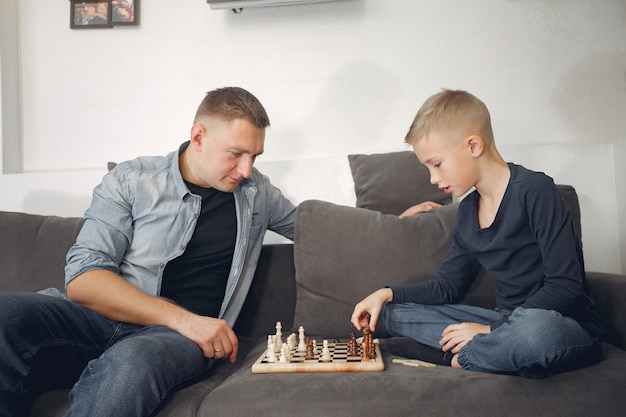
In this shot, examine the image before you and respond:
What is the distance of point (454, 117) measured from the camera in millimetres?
1659

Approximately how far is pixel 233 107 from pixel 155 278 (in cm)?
59

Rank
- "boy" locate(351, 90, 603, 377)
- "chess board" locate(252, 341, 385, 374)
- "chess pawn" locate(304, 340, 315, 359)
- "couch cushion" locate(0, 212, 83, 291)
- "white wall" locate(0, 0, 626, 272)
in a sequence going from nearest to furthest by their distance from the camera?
1. "boy" locate(351, 90, 603, 377)
2. "chess board" locate(252, 341, 385, 374)
3. "chess pawn" locate(304, 340, 315, 359)
4. "couch cushion" locate(0, 212, 83, 291)
5. "white wall" locate(0, 0, 626, 272)

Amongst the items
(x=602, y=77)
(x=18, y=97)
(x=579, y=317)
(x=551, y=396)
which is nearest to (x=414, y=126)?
(x=579, y=317)

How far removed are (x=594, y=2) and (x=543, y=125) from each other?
0.58m

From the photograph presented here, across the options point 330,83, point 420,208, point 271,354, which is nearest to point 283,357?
point 271,354

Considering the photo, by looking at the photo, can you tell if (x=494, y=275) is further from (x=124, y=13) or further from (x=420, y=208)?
(x=124, y=13)

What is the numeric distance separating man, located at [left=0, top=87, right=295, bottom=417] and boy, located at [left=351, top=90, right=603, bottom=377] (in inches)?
18.8

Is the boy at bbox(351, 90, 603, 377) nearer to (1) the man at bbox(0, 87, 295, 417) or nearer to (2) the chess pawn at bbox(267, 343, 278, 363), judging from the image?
(2) the chess pawn at bbox(267, 343, 278, 363)

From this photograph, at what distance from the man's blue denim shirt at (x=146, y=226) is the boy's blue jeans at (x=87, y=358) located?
0.51 ft

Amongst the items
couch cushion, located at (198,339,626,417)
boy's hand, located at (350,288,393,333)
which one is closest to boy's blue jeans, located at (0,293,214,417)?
couch cushion, located at (198,339,626,417)

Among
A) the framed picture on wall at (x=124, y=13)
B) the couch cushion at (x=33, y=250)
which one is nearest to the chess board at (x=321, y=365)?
the couch cushion at (x=33, y=250)

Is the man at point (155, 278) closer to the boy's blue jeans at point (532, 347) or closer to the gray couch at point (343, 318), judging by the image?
the gray couch at point (343, 318)

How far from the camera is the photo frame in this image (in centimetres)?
262

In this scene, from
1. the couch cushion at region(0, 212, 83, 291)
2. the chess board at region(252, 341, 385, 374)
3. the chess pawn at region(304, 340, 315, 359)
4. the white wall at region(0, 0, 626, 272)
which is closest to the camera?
the chess board at region(252, 341, 385, 374)
